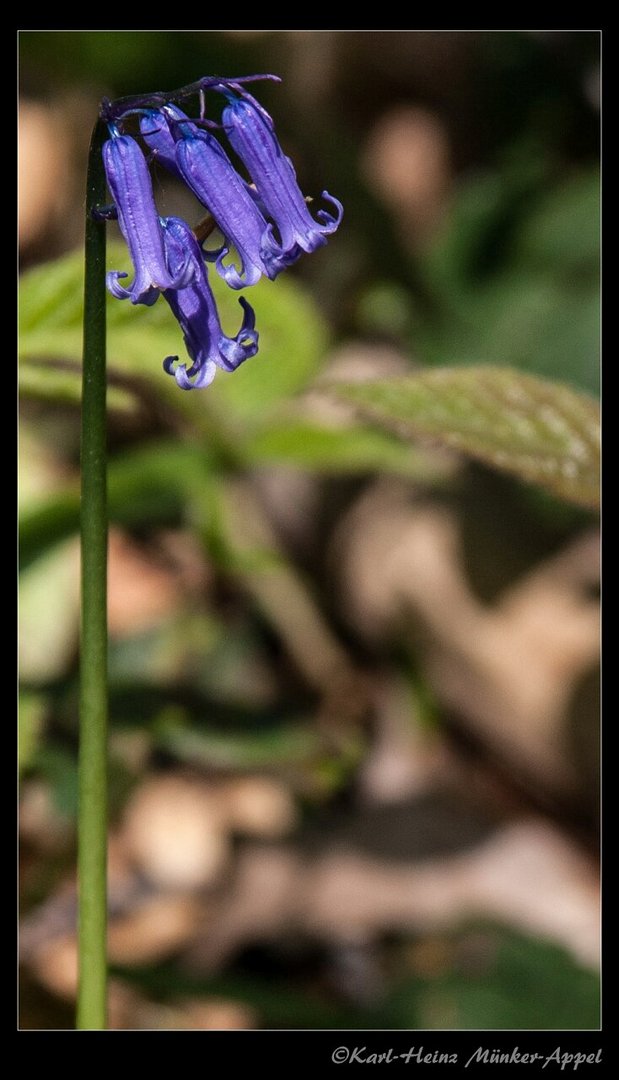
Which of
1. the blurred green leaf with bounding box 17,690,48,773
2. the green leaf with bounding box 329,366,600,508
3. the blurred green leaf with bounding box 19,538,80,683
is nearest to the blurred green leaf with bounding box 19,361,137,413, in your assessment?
the green leaf with bounding box 329,366,600,508

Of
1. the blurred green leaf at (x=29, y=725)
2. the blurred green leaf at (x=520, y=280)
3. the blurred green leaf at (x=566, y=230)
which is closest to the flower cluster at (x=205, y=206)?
the blurred green leaf at (x=29, y=725)

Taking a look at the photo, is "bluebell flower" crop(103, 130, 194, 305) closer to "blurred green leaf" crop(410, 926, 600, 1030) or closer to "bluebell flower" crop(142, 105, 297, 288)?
"bluebell flower" crop(142, 105, 297, 288)

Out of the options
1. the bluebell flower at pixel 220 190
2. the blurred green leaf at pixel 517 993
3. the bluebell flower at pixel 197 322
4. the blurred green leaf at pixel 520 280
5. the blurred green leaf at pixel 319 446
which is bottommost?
the blurred green leaf at pixel 517 993

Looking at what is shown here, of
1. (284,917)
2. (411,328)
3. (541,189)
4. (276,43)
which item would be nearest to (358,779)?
(284,917)

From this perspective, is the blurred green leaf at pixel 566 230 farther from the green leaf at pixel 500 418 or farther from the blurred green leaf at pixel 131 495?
the green leaf at pixel 500 418

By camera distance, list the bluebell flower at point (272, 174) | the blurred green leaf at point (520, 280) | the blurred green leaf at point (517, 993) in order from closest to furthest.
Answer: the bluebell flower at point (272, 174) < the blurred green leaf at point (517, 993) < the blurred green leaf at point (520, 280)

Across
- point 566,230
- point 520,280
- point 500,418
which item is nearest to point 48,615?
point 500,418
